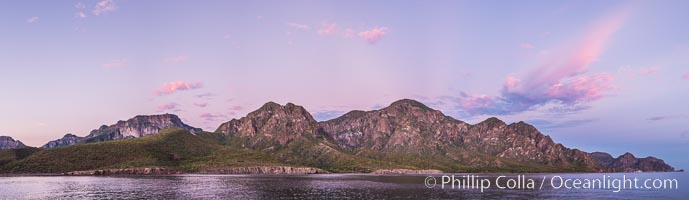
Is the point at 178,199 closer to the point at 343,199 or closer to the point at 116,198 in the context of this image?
the point at 116,198

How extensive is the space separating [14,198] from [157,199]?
35.4 meters

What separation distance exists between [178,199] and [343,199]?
39.1m

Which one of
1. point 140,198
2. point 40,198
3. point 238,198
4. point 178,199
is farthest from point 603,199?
point 40,198

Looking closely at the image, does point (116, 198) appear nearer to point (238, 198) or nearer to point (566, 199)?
point (238, 198)

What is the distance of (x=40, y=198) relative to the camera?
10969 centimetres

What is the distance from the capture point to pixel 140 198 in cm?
11094

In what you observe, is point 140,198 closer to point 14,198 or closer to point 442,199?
point 14,198

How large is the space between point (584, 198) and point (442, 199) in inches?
1554

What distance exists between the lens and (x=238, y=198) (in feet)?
373

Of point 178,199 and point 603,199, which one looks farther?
point 603,199

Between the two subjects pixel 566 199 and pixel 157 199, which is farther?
pixel 566 199

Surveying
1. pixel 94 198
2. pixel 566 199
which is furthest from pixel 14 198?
pixel 566 199

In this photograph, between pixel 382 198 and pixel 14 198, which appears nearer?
pixel 14 198

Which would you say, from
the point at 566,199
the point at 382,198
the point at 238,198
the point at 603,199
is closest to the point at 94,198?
the point at 238,198
